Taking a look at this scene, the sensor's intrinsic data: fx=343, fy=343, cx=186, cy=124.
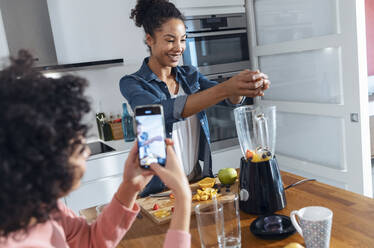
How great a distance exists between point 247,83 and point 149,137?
0.54 meters

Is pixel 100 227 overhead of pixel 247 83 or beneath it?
beneath

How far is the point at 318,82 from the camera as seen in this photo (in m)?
2.30

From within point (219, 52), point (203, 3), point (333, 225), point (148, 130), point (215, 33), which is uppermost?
point (203, 3)

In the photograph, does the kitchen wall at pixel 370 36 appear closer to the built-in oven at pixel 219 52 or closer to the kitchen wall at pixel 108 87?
the built-in oven at pixel 219 52

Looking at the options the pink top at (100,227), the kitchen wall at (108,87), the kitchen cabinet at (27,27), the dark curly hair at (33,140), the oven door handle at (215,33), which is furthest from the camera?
the kitchen wall at (108,87)

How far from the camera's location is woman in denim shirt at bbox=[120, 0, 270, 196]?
1.25 metres

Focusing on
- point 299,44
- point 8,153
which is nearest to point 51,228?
point 8,153

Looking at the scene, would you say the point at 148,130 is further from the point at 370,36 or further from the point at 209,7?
the point at 370,36

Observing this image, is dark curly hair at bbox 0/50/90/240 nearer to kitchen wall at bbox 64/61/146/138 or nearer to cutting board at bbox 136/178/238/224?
cutting board at bbox 136/178/238/224

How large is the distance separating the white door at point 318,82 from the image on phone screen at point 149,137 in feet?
5.17

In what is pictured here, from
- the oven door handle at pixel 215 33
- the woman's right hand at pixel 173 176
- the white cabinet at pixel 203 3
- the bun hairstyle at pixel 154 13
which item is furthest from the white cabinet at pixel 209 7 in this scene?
the woman's right hand at pixel 173 176

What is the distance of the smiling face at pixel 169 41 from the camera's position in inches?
57.4

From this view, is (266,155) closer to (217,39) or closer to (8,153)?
(8,153)

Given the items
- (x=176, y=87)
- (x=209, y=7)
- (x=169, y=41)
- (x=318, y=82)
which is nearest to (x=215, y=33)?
(x=209, y=7)
